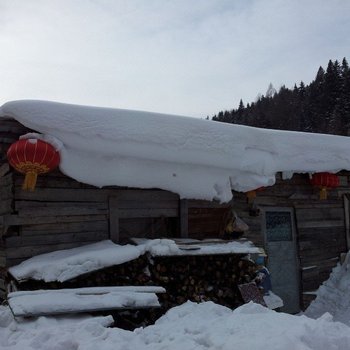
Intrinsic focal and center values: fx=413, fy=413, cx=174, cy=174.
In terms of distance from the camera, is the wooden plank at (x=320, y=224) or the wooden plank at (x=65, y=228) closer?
the wooden plank at (x=65, y=228)

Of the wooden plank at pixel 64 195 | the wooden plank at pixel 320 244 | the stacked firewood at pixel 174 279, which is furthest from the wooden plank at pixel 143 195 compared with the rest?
the wooden plank at pixel 320 244

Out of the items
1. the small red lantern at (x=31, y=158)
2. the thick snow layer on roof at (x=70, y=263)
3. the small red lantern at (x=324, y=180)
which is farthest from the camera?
the small red lantern at (x=324, y=180)

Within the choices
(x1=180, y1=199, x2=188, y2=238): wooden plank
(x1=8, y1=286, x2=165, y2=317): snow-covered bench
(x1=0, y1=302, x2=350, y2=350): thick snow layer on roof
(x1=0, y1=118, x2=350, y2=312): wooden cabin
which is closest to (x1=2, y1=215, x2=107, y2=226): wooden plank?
(x1=0, y1=118, x2=350, y2=312): wooden cabin

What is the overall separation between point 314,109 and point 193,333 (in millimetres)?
47666

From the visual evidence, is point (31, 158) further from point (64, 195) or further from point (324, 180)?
point (324, 180)

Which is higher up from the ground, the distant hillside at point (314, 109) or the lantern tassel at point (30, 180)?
the distant hillside at point (314, 109)

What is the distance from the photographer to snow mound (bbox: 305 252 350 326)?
965 centimetres

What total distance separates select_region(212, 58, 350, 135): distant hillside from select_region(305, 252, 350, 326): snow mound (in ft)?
105

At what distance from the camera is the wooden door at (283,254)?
392 inches

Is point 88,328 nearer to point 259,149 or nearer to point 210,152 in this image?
point 210,152

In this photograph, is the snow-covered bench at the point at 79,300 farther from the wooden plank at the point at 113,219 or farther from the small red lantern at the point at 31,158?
the small red lantern at the point at 31,158

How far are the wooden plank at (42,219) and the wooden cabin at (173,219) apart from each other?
2cm

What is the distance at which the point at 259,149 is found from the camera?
28.7 feet

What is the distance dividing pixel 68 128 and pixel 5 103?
3.45 feet
